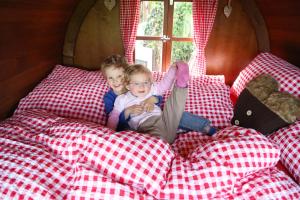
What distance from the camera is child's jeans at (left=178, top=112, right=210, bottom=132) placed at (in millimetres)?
1472

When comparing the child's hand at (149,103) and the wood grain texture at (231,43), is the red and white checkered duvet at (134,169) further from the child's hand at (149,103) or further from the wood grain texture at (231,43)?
the wood grain texture at (231,43)

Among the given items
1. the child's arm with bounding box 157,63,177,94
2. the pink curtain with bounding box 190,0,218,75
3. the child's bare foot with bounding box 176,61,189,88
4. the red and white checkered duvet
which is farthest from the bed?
the pink curtain with bounding box 190,0,218,75

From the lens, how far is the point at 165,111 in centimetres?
144

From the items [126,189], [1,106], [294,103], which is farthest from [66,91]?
[294,103]

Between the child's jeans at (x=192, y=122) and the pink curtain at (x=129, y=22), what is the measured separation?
0.95 meters

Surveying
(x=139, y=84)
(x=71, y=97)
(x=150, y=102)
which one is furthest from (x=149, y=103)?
(x=71, y=97)

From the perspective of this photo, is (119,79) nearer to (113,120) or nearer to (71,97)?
(113,120)

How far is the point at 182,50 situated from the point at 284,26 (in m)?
0.84

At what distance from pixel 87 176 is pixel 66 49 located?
5.32ft

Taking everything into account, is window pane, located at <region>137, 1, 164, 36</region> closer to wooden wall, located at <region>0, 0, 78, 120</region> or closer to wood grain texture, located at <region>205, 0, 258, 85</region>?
wood grain texture, located at <region>205, 0, 258, 85</region>

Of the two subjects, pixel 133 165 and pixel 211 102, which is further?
Answer: pixel 211 102

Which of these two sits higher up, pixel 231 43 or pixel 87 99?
pixel 231 43

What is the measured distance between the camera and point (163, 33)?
2.18 metres

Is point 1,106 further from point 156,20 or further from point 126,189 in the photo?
point 156,20
